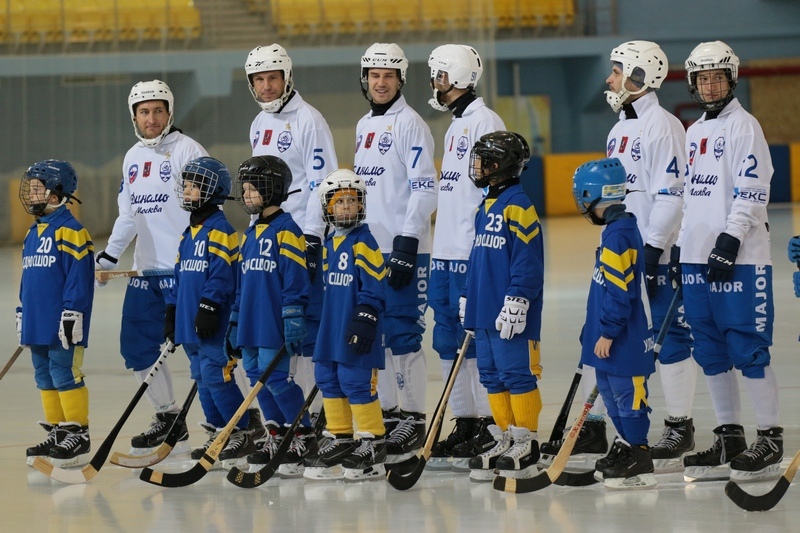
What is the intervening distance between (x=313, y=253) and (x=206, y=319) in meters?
0.67

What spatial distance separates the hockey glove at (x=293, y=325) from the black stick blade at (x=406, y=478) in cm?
69

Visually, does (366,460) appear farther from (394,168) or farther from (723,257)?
(723,257)

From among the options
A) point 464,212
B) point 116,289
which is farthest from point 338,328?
point 116,289

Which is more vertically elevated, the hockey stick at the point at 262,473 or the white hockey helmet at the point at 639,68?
the white hockey helmet at the point at 639,68

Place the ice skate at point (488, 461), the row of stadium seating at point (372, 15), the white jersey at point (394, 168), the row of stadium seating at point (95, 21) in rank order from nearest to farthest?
the ice skate at point (488, 461)
the white jersey at point (394, 168)
the row of stadium seating at point (95, 21)
the row of stadium seating at point (372, 15)

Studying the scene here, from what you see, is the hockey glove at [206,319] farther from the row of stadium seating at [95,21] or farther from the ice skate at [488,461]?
the row of stadium seating at [95,21]

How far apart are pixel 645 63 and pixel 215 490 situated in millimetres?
2651

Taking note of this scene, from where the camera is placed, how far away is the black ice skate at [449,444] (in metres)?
5.34

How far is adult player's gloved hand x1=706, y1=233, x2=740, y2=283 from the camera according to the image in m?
4.91

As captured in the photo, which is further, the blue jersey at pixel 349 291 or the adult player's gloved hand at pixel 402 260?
the adult player's gloved hand at pixel 402 260

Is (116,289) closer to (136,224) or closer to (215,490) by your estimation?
(136,224)

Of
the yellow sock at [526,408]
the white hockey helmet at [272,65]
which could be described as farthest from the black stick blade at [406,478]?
the white hockey helmet at [272,65]

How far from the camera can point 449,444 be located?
17.9 ft

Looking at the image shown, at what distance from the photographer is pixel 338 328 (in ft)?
16.7
